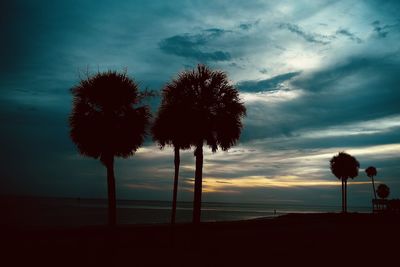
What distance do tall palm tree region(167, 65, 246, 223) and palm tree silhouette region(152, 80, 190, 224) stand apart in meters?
0.11

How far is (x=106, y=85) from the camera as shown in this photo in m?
21.8

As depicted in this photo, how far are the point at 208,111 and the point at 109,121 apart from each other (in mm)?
6449

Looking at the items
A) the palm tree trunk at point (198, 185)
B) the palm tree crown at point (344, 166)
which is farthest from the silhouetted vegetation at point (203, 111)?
the palm tree crown at point (344, 166)

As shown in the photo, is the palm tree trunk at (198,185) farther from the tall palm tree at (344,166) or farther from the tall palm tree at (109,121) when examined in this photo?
the tall palm tree at (344,166)

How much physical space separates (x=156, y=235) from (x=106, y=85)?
42.8 ft

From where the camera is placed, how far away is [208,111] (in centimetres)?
2416

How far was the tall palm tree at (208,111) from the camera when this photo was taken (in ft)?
78.4

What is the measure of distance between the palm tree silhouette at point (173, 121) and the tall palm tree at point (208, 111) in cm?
11

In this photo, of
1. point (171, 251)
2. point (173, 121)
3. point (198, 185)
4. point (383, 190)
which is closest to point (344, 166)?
point (383, 190)

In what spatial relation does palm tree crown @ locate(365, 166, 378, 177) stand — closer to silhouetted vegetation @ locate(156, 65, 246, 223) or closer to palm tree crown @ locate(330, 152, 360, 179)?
palm tree crown @ locate(330, 152, 360, 179)

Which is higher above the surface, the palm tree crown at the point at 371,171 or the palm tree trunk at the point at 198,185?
the palm tree crown at the point at 371,171

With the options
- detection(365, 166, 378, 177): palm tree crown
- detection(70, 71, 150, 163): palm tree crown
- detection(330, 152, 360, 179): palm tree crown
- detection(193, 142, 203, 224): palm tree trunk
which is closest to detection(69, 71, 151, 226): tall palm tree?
detection(70, 71, 150, 163): palm tree crown

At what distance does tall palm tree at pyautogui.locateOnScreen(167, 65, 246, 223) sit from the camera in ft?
78.4

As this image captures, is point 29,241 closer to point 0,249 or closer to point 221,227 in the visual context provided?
point 0,249
